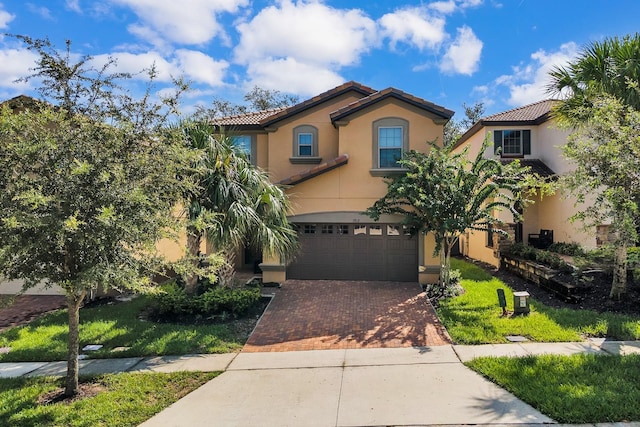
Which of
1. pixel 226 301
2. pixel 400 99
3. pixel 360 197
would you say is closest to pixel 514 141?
pixel 400 99

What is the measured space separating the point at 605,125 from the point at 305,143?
10.2 metres

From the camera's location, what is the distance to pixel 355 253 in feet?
46.0

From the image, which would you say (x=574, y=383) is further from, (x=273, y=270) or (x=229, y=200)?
(x=273, y=270)

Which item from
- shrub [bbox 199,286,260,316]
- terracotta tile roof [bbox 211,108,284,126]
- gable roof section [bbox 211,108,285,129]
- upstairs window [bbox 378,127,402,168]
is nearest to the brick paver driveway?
shrub [bbox 199,286,260,316]

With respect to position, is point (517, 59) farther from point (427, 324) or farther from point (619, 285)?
point (427, 324)

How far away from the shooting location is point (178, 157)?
6.16m

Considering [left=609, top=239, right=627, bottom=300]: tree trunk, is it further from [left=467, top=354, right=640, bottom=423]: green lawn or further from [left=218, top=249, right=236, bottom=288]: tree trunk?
[left=218, top=249, right=236, bottom=288]: tree trunk

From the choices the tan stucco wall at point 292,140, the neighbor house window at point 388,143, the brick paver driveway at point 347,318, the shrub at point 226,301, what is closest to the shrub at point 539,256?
the brick paver driveway at point 347,318

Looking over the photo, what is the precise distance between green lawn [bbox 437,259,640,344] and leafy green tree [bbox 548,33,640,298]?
173cm

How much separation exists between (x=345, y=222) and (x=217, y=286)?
5.20 m

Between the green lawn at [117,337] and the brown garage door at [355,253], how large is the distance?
5.34 metres

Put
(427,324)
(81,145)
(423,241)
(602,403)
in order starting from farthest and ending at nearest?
(423,241) < (427,324) < (81,145) < (602,403)

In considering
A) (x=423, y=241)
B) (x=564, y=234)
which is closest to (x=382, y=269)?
(x=423, y=241)

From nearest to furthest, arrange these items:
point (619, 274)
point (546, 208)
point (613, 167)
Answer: point (613, 167), point (619, 274), point (546, 208)
